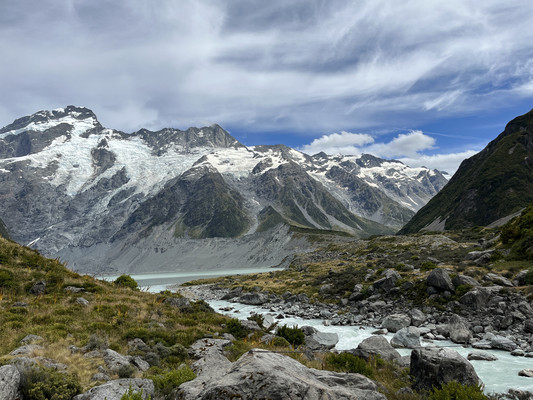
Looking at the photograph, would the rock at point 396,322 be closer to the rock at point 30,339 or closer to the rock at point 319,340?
the rock at point 319,340

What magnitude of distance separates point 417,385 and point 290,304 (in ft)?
130

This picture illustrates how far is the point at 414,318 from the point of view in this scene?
31.8 meters

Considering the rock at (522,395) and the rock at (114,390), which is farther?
the rock at (522,395)

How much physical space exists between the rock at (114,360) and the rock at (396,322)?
2544cm

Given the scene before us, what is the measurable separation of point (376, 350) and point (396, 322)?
603 inches

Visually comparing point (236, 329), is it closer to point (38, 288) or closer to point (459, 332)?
point (38, 288)

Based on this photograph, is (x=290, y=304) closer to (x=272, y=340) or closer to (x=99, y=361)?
(x=272, y=340)

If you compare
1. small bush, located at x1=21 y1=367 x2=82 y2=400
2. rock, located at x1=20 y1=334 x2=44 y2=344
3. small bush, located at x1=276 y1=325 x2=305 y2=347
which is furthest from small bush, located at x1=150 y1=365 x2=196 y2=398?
small bush, located at x1=276 y1=325 x2=305 y2=347

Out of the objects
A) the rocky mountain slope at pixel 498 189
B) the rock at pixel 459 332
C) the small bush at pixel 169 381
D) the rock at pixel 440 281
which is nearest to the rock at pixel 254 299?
the rock at pixel 440 281

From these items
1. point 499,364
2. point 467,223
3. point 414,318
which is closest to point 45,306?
point 499,364

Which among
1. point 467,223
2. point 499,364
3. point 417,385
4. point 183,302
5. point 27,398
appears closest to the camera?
point 27,398

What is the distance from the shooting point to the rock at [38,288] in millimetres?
25550

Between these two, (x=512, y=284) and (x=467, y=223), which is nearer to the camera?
(x=512, y=284)

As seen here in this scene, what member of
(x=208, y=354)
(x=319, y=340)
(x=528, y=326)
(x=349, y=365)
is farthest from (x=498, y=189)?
(x=208, y=354)
